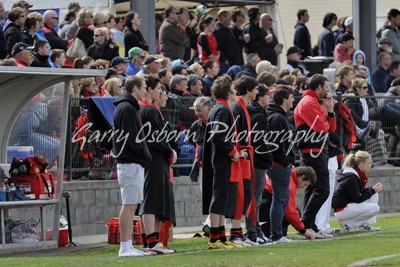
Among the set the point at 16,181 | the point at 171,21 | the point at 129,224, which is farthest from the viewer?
the point at 171,21

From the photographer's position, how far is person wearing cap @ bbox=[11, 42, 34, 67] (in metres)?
19.5

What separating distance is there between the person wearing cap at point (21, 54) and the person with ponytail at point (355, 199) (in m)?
5.03

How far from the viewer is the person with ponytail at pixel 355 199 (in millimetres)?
19203

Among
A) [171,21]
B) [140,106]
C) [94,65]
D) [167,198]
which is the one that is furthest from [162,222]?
[171,21]

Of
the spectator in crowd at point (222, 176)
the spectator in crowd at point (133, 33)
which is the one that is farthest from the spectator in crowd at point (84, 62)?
the spectator in crowd at point (222, 176)

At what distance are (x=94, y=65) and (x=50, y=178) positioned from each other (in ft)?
10.1

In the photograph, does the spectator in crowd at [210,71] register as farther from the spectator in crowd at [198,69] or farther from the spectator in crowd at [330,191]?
the spectator in crowd at [330,191]

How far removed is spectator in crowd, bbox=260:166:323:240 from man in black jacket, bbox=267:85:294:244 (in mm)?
341

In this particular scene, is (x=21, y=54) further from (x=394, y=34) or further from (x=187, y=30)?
(x=394, y=34)

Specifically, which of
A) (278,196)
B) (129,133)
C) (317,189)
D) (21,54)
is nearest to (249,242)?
(278,196)

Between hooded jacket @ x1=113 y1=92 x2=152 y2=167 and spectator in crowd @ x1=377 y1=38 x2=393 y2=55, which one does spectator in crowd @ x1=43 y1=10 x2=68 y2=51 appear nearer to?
hooded jacket @ x1=113 y1=92 x2=152 y2=167

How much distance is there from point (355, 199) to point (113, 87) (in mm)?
4004

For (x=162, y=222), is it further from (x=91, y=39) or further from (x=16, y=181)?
(x=91, y=39)

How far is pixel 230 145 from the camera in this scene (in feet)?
53.2
